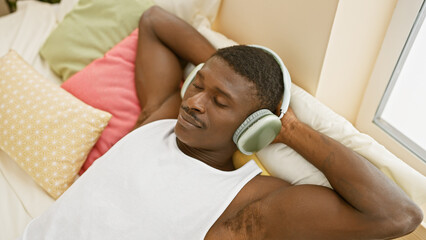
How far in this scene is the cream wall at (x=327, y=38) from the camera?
1.11 m

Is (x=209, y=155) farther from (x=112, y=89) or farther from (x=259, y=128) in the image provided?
(x=112, y=89)

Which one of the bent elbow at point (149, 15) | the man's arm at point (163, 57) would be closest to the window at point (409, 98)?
the man's arm at point (163, 57)

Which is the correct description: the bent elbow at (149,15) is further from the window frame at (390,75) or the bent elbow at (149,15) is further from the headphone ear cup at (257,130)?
the window frame at (390,75)

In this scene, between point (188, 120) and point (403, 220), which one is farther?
point (188, 120)

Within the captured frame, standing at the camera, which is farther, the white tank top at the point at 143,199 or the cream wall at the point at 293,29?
the cream wall at the point at 293,29

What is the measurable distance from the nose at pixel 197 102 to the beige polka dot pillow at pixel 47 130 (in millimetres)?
493

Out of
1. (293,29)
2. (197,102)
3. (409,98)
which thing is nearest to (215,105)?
(197,102)

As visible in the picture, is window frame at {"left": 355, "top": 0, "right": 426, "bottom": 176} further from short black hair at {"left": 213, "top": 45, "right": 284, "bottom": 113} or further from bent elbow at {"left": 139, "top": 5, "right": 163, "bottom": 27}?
bent elbow at {"left": 139, "top": 5, "right": 163, "bottom": 27}

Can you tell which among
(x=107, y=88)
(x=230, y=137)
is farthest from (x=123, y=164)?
(x=107, y=88)

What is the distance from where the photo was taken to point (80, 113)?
133 cm

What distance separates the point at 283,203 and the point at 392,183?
318 mm

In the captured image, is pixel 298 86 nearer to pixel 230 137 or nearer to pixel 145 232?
Answer: pixel 230 137

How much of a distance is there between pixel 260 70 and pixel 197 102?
22 centimetres

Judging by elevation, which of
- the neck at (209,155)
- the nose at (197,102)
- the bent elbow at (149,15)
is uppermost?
the bent elbow at (149,15)
